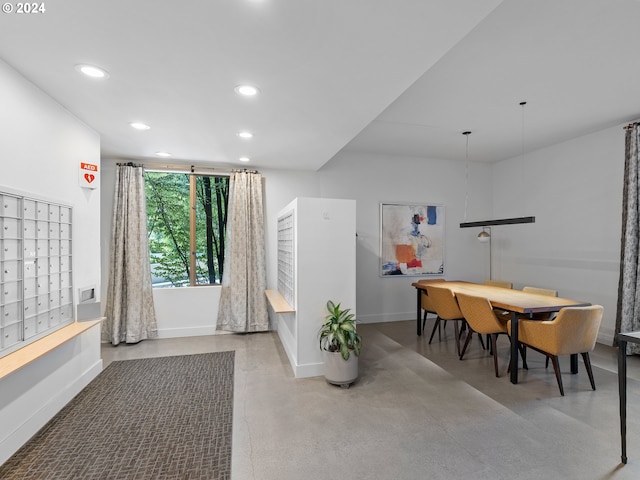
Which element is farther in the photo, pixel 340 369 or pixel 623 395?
pixel 340 369

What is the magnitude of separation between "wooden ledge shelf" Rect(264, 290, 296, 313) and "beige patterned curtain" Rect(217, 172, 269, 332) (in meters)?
0.33

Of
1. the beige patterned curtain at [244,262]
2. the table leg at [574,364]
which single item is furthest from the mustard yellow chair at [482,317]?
the beige patterned curtain at [244,262]

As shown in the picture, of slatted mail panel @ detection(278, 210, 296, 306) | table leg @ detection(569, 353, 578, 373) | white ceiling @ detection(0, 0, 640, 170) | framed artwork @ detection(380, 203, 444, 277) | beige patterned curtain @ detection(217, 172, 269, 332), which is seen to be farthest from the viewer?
framed artwork @ detection(380, 203, 444, 277)

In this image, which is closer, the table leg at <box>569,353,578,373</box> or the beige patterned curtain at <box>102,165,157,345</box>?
the table leg at <box>569,353,578,373</box>

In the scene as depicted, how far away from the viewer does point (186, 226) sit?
16.1 ft

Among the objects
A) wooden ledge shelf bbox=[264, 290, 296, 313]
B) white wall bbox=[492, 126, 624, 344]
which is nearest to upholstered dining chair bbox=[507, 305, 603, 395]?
white wall bbox=[492, 126, 624, 344]

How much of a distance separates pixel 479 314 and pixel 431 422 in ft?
4.69

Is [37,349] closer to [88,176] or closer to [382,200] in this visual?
[88,176]

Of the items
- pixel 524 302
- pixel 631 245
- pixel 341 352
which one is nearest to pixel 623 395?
pixel 524 302

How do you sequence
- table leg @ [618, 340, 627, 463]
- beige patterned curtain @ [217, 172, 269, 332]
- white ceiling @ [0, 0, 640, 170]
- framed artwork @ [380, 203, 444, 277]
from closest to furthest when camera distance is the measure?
white ceiling @ [0, 0, 640, 170] < table leg @ [618, 340, 627, 463] < beige patterned curtain @ [217, 172, 269, 332] < framed artwork @ [380, 203, 444, 277]

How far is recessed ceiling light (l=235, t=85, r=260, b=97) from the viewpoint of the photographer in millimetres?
2461

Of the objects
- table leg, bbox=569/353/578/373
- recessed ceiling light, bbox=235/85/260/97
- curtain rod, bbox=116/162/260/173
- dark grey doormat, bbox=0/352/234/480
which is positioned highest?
recessed ceiling light, bbox=235/85/260/97

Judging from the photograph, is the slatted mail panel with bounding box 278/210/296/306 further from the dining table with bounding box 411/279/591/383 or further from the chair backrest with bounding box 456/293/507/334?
the dining table with bounding box 411/279/591/383

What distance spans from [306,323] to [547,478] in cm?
216
